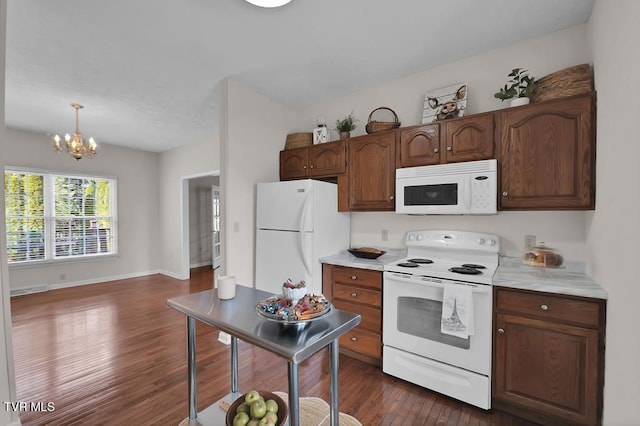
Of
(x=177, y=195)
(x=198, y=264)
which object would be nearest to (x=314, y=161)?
(x=177, y=195)

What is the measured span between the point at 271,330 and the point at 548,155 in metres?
2.13

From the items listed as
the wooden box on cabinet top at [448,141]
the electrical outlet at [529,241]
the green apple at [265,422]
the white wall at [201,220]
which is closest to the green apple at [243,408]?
the green apple at [265,422]

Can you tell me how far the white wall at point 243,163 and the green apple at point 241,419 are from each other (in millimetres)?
1695

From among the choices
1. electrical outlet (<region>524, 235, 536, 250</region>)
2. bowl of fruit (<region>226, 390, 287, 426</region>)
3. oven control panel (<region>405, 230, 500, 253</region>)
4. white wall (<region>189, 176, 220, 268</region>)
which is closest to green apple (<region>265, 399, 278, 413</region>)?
bowl of fruit (<region>226, 390, 287, 426</region>)

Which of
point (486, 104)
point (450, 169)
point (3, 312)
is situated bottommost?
point (3, 312)

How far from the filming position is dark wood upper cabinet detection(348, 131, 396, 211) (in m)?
2.58

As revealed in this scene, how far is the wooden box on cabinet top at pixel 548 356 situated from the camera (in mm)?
1533

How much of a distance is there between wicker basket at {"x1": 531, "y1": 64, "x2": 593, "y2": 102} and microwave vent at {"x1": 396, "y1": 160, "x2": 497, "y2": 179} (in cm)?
58

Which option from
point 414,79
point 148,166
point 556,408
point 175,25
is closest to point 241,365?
point 556,408

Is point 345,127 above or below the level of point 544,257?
above

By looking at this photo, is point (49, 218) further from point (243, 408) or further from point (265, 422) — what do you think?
point (265, 422)

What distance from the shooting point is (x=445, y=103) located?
246cm

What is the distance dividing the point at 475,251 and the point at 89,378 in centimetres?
338

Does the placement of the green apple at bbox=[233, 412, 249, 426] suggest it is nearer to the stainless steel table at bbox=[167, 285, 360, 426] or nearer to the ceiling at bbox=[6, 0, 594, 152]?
the stainless steel table at bbox=[167, 285, 360, 426]
